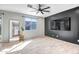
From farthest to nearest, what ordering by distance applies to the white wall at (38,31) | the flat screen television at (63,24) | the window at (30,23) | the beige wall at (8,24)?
the white wall at (38,31) < the window at (30,23) < the beige wall at (8,24) < the flat screen television at (63,24)

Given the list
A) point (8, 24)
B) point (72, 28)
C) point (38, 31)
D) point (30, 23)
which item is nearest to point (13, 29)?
point (30, 23)

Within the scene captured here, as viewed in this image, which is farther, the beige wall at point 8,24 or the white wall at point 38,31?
the white wall at point 38,31

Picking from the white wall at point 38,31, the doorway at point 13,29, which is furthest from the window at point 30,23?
the doorway at point 13,29

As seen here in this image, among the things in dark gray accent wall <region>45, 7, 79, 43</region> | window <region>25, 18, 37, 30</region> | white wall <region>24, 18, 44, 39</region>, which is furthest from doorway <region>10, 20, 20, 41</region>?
dark gray accent wall <region>45, 7, 79, 43</region>

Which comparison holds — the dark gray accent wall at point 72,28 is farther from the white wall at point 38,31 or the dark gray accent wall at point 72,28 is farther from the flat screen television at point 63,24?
the white wall at point 38,31

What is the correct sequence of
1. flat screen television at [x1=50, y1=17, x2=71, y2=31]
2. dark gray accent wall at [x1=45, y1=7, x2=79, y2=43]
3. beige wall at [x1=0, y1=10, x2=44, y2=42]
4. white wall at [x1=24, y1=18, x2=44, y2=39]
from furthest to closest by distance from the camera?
white wall at [x1=24, y1=18, x2=44, y2=39]
beige wall at [x1=0, y1=10, x2=44, y2=42]
flat screen television at [x1=50, y1=17, x2=71, y2=31]
dark gray accent wall at [x1=45, y1=7, x2=79, y2=43]

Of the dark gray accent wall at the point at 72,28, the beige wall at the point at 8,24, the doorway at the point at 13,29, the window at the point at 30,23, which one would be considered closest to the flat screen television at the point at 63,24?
the dark gray accent wall at the point at 72,28

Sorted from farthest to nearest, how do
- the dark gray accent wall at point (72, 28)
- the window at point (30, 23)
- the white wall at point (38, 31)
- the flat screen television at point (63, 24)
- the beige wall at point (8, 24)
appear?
the white wall at point (38, 31), the window at point (30, 23), the beige wall at point (8, 24), the flat screen television at point (63, 24), the dark gray accent wall at point (72, 28)

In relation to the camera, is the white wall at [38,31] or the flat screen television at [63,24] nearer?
the flat screen television at [63,24]

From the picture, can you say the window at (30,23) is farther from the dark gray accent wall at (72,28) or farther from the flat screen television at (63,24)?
the dark gray accent wall at (72,28)

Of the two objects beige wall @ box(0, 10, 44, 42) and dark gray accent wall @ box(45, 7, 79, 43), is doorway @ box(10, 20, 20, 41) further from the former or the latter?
dark gray accent wall @ box(45, 7, 79, 43)

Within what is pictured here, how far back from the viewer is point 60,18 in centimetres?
742

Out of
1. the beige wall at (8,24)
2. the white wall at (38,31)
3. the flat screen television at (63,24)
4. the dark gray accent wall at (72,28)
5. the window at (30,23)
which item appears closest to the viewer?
the dark gray accent wall at (72,28)
